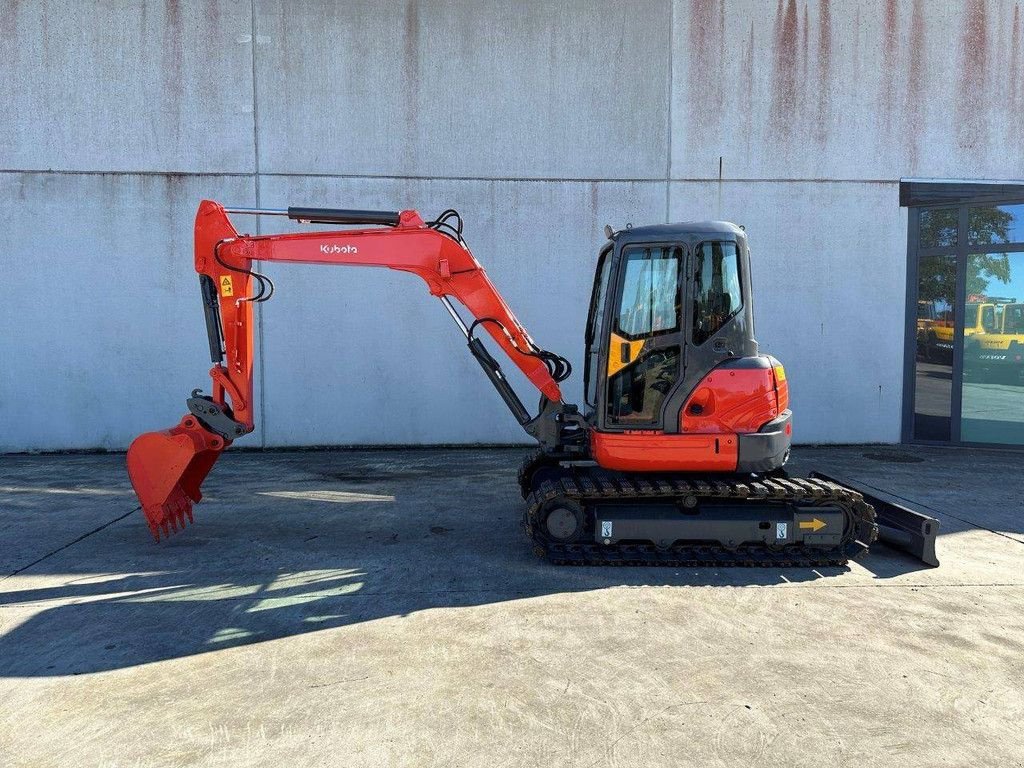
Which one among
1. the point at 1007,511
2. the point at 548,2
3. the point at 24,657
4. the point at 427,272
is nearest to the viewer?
the point at 24,657

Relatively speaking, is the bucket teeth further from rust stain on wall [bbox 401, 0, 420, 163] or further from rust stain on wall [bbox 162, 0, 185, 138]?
rust stain on wall [bbox 162, 0, 185, 138]

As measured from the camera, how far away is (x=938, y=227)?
409 inches

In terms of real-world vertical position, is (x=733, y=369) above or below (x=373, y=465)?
above

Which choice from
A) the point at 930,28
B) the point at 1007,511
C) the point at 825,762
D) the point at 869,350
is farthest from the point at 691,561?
the point at 930,28

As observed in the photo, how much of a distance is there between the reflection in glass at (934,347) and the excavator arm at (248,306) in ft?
23.8

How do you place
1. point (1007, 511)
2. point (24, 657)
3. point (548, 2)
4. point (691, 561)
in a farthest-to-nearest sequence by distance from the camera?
point (548, 2)
point (1007, 511)
point (691, 561)
point (24, 657)

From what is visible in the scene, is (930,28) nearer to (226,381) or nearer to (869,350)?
(869,350)

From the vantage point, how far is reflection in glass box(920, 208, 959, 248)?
1032 cm

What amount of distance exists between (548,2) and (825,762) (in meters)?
9.98

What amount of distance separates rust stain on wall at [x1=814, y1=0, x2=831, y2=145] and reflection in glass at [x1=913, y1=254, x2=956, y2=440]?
2530 mm

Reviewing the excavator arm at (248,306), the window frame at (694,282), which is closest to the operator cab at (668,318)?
the window frame at (694,282)

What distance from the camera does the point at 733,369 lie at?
5164 millimetres

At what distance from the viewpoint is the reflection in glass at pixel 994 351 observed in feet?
32.9

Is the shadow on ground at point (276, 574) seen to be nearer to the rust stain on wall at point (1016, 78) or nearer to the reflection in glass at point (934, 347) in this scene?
the reflection in glass at point (934, 347)
